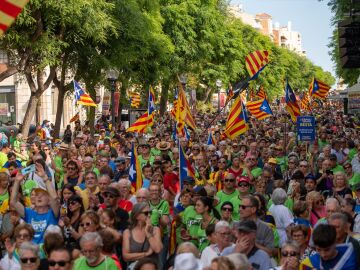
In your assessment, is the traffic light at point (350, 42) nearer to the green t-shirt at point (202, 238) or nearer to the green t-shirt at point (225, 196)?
the green t-shirt at point (225, 196)

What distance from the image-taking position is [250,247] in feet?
23.8

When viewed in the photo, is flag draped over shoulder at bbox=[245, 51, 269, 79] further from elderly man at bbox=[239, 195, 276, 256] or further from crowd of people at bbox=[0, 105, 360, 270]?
elderly man at bbox=[239, 195, 276, 256]

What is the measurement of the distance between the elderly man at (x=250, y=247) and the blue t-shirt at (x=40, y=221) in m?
2.72

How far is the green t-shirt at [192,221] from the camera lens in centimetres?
930

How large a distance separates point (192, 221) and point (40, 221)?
171 centimetres

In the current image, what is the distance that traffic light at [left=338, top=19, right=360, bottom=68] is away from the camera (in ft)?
51.9

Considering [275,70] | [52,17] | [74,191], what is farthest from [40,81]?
[275,70]

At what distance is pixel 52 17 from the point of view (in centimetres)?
2780

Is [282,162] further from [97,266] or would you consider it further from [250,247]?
[97,266]

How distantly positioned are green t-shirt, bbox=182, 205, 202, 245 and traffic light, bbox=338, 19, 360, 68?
7.25 metres

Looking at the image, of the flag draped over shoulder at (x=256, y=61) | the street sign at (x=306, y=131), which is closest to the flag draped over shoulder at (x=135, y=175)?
the street sign at (x=306, y=131)

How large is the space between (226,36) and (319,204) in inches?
2303

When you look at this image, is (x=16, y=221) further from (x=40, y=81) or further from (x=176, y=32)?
(x=176, y=32)

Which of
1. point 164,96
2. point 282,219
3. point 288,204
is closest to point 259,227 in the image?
point 282,219
